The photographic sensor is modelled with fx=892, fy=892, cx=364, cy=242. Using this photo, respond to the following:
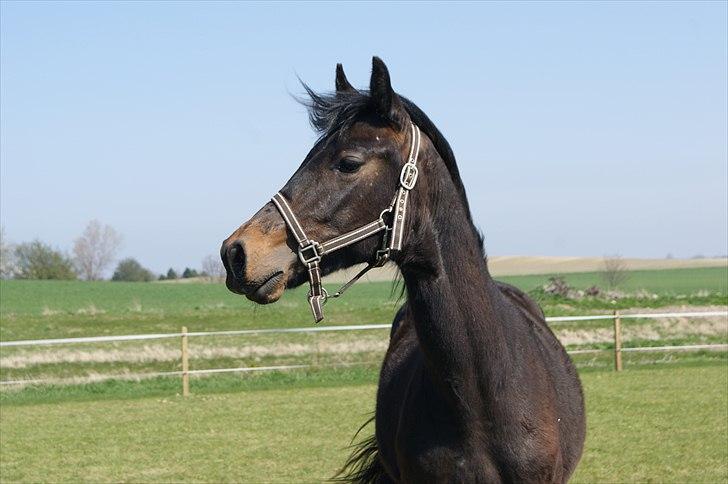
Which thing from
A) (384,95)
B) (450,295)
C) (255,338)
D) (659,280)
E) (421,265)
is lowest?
(255,338)

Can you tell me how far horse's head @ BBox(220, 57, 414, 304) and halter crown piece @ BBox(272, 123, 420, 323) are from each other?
0.02 meters

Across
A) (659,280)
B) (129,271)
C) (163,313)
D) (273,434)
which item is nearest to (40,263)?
(129,271)

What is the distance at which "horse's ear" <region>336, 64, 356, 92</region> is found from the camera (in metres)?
3.31

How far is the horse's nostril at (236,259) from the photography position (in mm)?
2797

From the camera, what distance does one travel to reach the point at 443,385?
10.8ft

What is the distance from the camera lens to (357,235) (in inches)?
118

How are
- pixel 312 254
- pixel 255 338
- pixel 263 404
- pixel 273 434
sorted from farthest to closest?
pixel 255 338, pixel 263 404, pixel 273 434, pixel 312 254

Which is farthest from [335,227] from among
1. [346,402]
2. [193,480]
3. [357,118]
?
[346,402]

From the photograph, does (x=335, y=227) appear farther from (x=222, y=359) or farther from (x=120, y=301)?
(x=120, y=301)

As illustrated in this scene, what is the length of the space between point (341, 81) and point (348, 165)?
0.47 metres

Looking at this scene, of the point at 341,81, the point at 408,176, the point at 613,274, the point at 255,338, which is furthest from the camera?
the point at 613,274

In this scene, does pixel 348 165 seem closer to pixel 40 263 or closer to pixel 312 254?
pixel 312 254

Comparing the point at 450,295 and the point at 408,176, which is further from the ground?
the point at 408,176

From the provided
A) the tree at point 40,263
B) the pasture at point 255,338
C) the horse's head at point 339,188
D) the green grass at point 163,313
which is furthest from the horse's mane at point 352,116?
the tree at point 40,263
